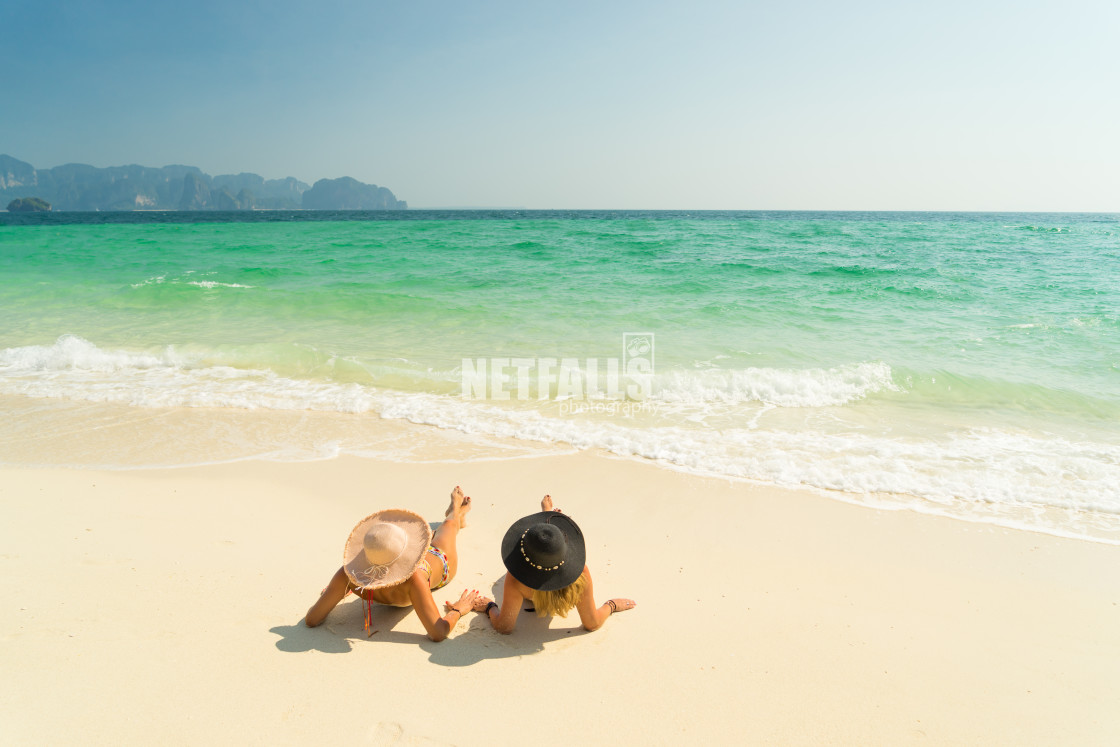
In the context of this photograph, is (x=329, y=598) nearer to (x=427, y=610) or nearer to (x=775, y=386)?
(x=427, y=610)

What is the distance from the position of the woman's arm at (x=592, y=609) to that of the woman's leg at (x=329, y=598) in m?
1.30

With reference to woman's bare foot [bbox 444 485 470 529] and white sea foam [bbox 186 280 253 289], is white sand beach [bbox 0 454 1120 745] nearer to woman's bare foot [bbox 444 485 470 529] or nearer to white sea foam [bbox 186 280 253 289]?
woman's bare foot [bbox 444 485 470 529]

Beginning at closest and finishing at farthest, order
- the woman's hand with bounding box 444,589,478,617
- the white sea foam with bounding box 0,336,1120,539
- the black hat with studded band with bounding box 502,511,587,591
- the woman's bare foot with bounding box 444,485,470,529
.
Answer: the black hat with studded band with bounding box 502,511,587,591, the woman's hand with bounding box 444,589,478,617, the woman's bare foot with bounding box 444,485,470,529, the white sea foam with bounding box 0,336,1120,539

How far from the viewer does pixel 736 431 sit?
6.08 metres

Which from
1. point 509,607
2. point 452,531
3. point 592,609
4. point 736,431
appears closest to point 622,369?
point 736,431

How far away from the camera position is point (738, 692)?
2621 millimetres

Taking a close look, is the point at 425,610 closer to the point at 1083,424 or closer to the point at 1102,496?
the point at 1102,496

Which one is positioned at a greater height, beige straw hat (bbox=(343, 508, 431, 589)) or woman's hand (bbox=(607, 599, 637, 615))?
beige straw hat (bbox=(343, 508, 431, 589))

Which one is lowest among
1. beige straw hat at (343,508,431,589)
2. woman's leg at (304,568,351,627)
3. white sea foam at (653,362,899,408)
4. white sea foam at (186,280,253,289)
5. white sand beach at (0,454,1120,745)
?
white sand beach at (0,454,1120,745)

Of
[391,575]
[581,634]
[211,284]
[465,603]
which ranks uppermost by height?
[211,284]

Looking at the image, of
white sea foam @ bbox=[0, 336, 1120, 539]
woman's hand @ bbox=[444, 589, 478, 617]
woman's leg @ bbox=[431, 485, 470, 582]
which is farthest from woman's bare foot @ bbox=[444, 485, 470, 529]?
white sea foam @ bbox=[0, 336, 1120, 539]

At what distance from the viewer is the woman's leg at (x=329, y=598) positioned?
2926 mm

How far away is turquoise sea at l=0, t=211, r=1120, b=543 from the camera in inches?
211

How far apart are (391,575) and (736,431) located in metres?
4.34
